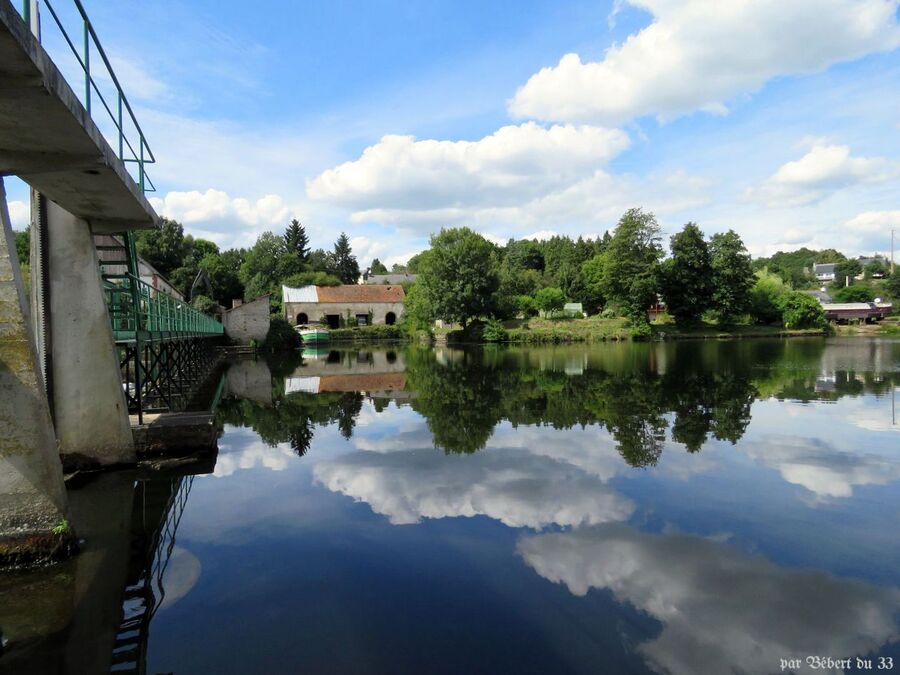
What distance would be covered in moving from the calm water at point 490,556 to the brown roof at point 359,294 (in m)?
51.4

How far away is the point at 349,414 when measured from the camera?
14969mm

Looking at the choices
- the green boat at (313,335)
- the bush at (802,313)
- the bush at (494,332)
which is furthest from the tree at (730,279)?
the green boat at (313,335)

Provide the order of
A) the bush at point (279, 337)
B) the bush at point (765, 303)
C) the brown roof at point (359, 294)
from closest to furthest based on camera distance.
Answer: the bush at point (279, 337)
the bush at point (765, 303)
the brown roof at point (359, 294)

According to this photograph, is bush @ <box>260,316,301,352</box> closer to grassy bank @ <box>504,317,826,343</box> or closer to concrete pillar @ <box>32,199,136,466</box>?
grassy bank @ <box>504,317,826,343</box>

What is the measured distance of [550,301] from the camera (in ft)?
203

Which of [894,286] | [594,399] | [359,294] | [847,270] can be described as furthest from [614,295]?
[847,270]

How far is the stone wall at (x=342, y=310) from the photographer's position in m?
60.8

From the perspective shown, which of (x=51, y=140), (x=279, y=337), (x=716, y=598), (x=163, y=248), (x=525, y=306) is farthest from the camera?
(x=525, y=306)

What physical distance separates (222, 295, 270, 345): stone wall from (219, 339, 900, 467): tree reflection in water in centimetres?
1889

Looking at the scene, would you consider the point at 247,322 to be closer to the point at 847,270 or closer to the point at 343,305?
the point at 343,305

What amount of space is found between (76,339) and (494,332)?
44.1 m

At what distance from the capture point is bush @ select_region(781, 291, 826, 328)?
175 ft

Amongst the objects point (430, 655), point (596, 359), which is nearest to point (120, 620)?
point (430, 655)

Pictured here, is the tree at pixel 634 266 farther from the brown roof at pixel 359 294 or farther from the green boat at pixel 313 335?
the green boat at pixel 313 335
